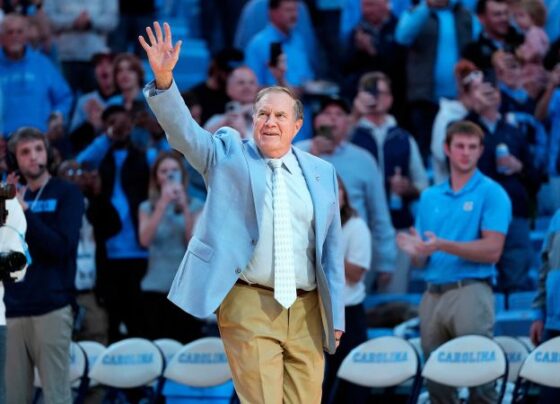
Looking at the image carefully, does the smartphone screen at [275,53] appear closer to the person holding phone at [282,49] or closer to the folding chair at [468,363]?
the person holding phone at [282,49]

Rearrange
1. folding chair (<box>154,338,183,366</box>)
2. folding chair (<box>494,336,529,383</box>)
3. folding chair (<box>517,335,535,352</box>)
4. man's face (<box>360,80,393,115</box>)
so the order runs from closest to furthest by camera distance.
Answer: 1. folding chair (<box>494,336,529,383</box>)
2. folding chair (<box>517,335,535,352</box>)
3. folding chair (<box>154,338,183,366</box>)
4. man's face (<box>360,80,393,115</box>)

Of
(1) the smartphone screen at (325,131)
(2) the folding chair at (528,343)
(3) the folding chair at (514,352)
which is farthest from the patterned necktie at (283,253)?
(1) the smartphone screen at (325,131)

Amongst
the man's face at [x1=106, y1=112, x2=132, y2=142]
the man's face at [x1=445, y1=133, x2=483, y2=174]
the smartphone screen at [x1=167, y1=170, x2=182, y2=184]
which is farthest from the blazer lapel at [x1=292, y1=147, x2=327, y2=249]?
the man's face at [x1=106, y1=112, x2=132, y2=142]

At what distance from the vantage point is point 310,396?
7.28 m

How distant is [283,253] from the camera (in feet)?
23.3

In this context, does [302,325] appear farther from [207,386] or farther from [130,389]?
[130,389]

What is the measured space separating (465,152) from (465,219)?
448 millimetres

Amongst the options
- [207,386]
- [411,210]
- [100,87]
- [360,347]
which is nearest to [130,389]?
[207,386]

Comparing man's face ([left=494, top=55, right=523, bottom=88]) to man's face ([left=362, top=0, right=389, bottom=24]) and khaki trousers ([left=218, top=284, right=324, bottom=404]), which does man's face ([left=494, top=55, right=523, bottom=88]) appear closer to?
man's face ([left=362, top=0, right=389, bottom=24])

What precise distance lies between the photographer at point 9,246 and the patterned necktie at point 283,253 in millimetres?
1506

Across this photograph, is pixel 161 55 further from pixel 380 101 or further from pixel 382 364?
pixel 380 101

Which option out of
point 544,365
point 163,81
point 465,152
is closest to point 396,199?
point 465,152

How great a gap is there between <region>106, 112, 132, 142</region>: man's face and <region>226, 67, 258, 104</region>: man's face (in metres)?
0.93

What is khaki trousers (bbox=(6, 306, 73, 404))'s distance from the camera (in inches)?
360
